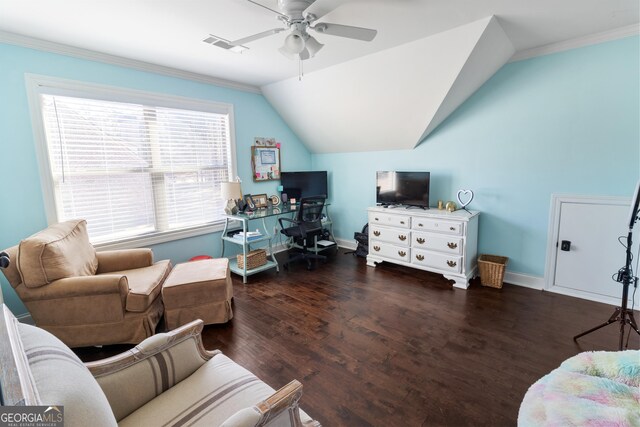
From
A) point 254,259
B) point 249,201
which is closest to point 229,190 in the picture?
point 249,201

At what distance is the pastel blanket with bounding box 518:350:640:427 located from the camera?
983 millimetres

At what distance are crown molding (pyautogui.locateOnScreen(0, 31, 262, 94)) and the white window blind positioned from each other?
386 mm

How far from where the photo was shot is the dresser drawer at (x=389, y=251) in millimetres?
3704

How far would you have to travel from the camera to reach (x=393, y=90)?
336cm

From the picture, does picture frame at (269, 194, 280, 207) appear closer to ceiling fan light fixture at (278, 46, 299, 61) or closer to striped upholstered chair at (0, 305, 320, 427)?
ceiling fan light fixture at (278, 46, 299, 61)

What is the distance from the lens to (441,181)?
12.3ft

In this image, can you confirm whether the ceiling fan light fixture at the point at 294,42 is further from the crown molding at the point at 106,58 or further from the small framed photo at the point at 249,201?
the small framed photo at the point at 249,201

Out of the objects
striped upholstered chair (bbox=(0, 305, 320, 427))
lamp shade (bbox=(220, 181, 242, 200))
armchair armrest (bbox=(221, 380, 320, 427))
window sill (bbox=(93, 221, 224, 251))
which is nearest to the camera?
striped upholstered chair (bbox=(0, 305, 320, 427))

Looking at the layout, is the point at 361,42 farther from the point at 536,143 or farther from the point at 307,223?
the point at 307,223

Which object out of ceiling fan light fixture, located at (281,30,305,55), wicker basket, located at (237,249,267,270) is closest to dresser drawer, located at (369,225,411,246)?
wicker basket, located at (237,249,267,270)

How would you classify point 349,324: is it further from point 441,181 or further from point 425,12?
point 425,12

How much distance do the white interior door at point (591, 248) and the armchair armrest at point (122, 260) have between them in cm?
420

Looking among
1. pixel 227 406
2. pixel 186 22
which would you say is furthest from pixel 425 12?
pixel 227 406

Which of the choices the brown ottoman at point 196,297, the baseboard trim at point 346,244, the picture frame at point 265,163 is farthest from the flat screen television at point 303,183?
the brown ottoman at point 196,297
